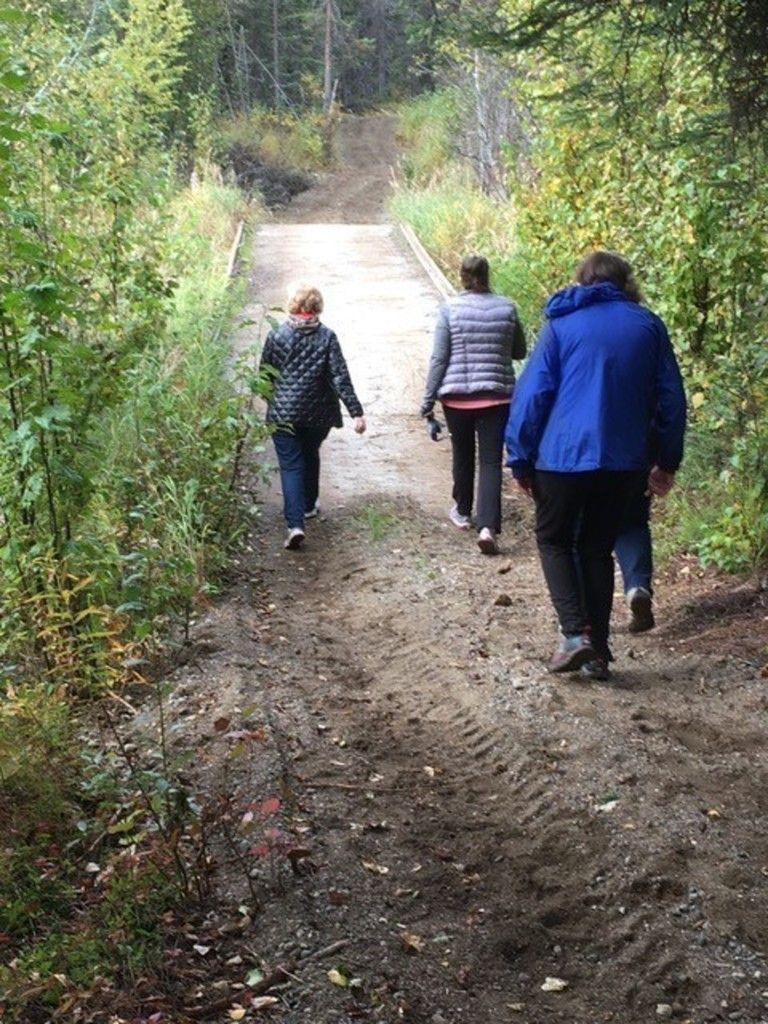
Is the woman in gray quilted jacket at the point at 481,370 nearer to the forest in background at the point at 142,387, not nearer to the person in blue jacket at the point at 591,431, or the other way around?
the forest in background at the point at 142,387

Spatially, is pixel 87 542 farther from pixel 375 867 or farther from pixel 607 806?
pixel 607 806

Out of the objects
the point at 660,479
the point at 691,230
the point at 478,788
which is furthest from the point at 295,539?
the point at 478,788

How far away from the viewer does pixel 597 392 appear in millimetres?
5664

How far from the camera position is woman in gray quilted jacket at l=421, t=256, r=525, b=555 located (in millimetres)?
8516

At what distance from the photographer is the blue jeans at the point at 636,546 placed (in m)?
6.62

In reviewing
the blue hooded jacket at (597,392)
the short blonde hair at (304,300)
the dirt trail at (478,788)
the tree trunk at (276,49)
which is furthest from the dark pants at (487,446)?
the tree trunk at (276,49)

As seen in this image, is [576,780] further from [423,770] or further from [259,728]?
[259,728]

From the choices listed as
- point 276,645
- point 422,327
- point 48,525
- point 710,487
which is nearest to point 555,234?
point 710,487

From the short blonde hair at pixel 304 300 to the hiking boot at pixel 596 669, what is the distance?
12.3 feet

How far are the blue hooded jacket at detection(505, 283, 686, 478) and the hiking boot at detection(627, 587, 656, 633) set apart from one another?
97cm

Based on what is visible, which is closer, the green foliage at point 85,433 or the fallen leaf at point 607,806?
the fallen leaf at point 607,806

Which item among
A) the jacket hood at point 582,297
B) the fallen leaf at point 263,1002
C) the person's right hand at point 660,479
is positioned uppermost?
the jacket hood at point 582,297

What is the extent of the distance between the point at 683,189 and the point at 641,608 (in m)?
2.92

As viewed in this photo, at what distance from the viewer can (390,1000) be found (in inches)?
141
